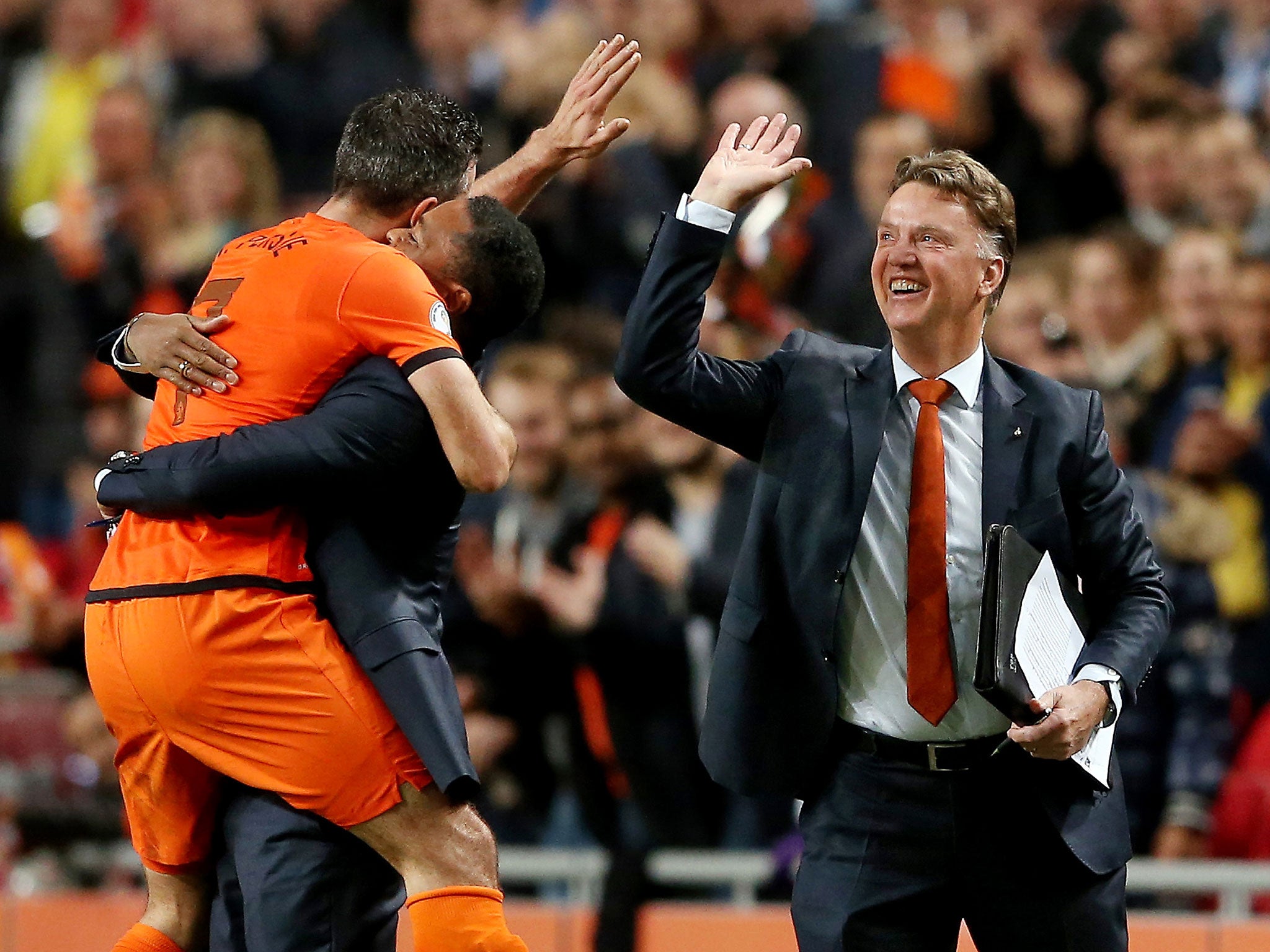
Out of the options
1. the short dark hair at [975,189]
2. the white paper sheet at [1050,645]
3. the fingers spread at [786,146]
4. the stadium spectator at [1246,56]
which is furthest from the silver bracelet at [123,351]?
the stadium spectator at [1246,56]

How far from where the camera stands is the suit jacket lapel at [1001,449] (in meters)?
3.52

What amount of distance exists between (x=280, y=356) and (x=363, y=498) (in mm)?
311

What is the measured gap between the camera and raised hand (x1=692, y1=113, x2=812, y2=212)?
3385 mm

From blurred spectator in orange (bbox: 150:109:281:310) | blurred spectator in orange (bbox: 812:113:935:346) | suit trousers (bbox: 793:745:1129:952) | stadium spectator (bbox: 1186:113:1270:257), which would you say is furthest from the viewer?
blurred spectator in orange (bbox: 150:109:281:310)

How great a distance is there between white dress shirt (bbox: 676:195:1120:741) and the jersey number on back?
1285mm

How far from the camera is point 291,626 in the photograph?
3.49m

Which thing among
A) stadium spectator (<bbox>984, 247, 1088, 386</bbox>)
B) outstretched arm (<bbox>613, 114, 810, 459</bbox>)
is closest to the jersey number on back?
outstretched arm (<bbox>613, 114, 810, 459</bbox>)

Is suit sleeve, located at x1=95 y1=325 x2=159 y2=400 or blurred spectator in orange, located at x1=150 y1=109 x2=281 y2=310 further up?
blurred spectator in orange, located at x1=150 y1=109 x2=281 y2=310

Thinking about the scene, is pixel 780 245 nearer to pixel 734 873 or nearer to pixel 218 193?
pixel 734 873

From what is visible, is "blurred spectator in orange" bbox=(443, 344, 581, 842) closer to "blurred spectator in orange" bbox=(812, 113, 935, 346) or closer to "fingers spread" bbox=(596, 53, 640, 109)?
"blurred spectator in orange" bbox=(812, 113, 935, 346)

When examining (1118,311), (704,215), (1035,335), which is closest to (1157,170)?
(1118,311)

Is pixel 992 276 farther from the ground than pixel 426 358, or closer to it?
farther from the ground

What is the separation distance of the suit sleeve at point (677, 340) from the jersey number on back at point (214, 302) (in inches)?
31.0

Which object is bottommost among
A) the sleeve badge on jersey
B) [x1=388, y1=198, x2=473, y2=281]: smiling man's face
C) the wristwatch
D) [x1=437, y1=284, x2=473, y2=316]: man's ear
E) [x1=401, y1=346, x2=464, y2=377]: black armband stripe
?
the wristwatch
